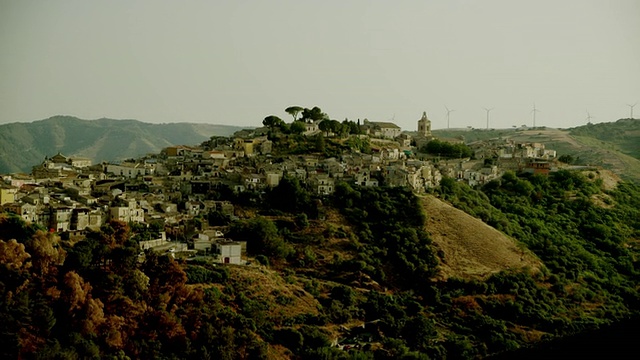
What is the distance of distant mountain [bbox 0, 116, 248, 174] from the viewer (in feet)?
172

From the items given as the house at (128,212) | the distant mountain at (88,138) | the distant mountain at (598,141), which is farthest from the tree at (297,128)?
the distant mountain at (88,138)

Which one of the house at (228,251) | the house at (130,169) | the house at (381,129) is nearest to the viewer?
the house at (228,251)

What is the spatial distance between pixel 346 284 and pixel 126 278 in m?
7.05

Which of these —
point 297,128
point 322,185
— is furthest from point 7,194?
point 297,128

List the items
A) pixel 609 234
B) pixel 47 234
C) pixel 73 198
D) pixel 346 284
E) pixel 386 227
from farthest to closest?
pixel 609 234, pixel 386 227, pixel 73 198, pixel 346 284, pixel 47 234

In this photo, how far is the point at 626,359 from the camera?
518cm

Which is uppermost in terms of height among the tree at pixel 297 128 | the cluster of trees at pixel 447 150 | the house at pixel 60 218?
the tree at pixel 297 128

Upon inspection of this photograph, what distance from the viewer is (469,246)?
23219 mm

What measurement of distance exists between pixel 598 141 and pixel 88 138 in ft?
202

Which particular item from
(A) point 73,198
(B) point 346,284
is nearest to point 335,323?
(B) point 346,284

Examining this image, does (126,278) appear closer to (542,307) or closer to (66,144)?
(542,307)

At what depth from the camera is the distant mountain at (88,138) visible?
52.4 meters

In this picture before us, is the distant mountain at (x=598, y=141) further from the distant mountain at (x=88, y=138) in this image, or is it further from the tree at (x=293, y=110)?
the distant mountain at (x=88, y=138)

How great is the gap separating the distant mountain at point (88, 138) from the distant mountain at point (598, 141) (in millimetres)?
34332
